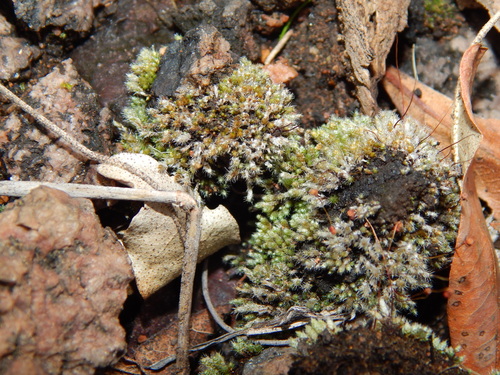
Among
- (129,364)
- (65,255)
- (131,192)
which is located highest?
(131,192)

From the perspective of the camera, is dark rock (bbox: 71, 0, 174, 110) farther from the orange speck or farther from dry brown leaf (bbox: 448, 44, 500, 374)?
dry brown leaf (bbox: 448, 44, 500, 374)

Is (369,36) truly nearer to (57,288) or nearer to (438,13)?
(438,13)

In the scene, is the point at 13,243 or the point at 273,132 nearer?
the point at 13,243

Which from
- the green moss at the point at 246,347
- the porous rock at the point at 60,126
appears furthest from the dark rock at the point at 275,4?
the green moss at the point at 246,347

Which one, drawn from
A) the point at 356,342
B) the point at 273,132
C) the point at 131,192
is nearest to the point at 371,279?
the point at 356,342

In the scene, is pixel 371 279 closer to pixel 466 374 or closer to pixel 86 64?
pixel 466 374

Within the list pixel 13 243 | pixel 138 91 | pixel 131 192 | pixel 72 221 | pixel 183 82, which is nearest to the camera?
pixel 13 243
